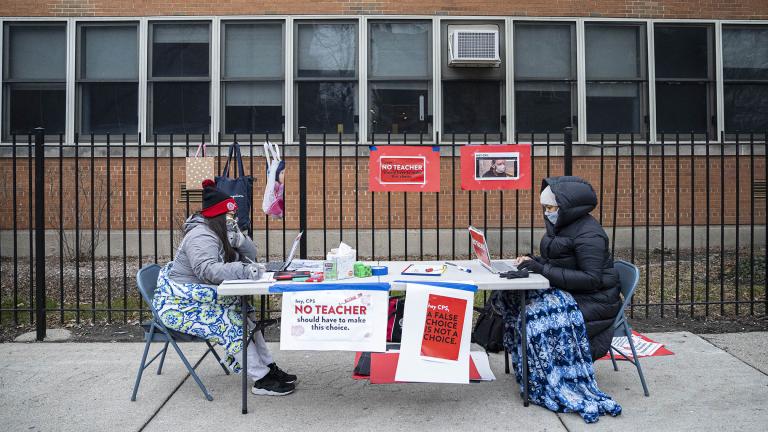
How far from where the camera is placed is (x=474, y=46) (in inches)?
432

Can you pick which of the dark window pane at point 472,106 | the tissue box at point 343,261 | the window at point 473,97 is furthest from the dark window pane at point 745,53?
the tissue box at point 343,261

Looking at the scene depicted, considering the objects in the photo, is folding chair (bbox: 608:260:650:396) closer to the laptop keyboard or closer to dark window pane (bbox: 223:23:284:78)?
the laptop keyboard

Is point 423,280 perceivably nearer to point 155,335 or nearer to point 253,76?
point 155,335

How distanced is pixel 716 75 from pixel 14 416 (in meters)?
12.2

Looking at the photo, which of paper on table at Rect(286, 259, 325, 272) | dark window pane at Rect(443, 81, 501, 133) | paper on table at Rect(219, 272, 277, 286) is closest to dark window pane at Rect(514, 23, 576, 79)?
dark window pane at Rect(443, 81, 501, 133)

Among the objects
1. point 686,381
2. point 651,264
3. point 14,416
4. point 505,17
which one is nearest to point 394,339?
point 686,381

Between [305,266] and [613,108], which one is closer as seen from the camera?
[305,266]

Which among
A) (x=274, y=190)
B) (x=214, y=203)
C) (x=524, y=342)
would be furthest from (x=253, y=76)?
(x=524, y=342)

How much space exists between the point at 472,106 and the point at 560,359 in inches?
304

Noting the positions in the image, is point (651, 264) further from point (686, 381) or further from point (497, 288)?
point (497, 288)

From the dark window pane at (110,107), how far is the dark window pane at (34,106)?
1.44 feet

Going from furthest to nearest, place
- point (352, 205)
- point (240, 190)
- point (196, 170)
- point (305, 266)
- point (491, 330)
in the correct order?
point (352, 205), point (196, 170), point (240, 190), point (305, 266), point (491, 330)

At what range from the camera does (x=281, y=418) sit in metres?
4.36

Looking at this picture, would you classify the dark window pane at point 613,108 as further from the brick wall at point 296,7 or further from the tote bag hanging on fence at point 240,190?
the tote bag hanging on fence at point 240,190
